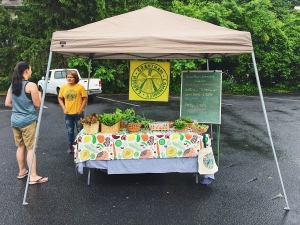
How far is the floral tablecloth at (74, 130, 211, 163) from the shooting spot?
14.3 ft

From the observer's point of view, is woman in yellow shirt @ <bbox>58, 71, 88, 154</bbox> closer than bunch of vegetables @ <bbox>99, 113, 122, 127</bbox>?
No

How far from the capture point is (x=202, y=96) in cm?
556

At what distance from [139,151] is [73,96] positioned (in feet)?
6.41

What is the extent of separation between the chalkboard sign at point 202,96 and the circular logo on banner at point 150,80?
706 mm

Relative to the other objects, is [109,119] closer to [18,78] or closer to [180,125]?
[180,125]

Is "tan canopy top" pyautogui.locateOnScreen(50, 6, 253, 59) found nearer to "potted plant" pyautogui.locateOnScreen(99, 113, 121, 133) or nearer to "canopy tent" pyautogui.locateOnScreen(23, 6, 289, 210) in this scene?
"canopy tent" pyautogui.locateOnScreen(23, 6, 289, 210)

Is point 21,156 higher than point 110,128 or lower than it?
lower

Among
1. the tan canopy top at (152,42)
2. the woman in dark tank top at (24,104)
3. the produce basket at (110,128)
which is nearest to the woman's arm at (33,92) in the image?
the woman in dark tank top at (24,104)

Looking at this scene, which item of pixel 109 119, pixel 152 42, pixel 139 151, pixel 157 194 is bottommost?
pixel 157 194

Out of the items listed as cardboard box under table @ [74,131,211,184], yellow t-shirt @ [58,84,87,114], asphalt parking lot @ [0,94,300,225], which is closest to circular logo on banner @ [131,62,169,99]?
cardboard box under table @ [74,131,211,184]

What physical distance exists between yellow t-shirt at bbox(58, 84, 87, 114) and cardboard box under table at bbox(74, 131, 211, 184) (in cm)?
137

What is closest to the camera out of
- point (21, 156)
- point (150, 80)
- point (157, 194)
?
point (157, 194)

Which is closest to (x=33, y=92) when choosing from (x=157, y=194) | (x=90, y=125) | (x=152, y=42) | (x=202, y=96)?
(x=90, y=125)

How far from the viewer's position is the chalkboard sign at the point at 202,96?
5.44 metres
